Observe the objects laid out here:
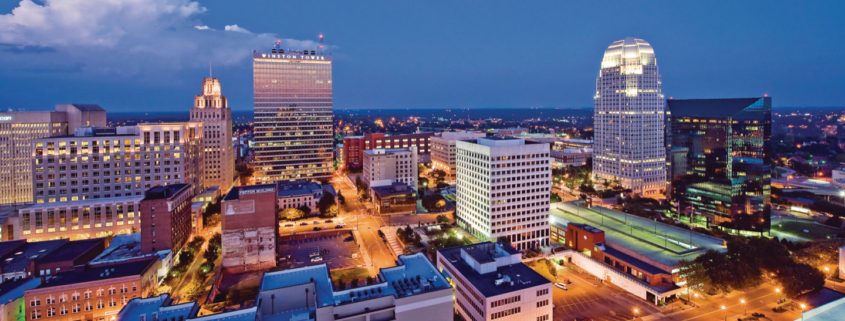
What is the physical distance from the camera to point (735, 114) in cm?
9406

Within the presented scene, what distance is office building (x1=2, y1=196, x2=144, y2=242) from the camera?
91.8 meters

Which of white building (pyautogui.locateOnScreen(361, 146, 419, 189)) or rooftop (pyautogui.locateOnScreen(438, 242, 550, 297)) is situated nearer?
rooftop (pyautogui.locateOnScreen(438, 242, 550, 297))

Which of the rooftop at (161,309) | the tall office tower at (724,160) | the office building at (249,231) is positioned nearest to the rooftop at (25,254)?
the office building at (249,231)

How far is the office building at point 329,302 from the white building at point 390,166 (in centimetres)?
9247

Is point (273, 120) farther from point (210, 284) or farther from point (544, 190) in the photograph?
point (544, 190)

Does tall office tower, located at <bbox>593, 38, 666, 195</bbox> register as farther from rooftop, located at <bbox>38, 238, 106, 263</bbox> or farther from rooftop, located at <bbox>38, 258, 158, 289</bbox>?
rooftop, located at <bbox>38, 238, 106, 263</bbox>

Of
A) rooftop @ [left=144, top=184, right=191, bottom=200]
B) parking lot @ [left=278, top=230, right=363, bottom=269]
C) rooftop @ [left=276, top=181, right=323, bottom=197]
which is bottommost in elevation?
parking lot @ [left=278, top=230, right=363, bottom=269]

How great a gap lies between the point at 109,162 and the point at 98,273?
191ft

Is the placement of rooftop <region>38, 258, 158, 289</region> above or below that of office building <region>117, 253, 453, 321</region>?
below

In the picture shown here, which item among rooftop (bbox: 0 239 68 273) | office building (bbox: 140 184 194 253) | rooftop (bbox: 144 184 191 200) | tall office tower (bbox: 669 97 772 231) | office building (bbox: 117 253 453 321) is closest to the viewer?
office building (bbox: 117 253 453 321)

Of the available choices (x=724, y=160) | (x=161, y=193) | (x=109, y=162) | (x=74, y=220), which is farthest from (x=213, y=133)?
(x=724, y=160)

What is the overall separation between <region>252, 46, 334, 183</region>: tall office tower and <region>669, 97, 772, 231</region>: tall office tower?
375 ft

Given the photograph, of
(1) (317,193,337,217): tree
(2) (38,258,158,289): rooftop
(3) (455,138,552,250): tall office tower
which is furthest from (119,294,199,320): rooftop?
(1) (317,193,337,217): tree

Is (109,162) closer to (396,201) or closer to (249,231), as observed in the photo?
(249,231)
